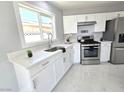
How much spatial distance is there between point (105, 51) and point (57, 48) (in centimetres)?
212

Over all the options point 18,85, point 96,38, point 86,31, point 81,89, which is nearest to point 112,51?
point 96,38

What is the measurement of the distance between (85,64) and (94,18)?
6.59 ft

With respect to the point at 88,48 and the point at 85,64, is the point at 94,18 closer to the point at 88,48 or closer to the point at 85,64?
the point at 88,48

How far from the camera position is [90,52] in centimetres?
354

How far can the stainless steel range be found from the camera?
347 centimetres

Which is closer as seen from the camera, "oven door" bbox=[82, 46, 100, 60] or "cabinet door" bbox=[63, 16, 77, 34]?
"oven door" bbox=[82, 46, 100, 60]

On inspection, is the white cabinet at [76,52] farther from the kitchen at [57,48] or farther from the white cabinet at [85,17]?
the white cabinet at [85,17]

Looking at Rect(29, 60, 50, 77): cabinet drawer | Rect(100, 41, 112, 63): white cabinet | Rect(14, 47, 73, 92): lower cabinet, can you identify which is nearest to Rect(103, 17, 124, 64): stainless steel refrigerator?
Rect(100, 41, 112, 63): white cabinet

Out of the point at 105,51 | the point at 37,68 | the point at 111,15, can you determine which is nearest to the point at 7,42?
the point at 37,68

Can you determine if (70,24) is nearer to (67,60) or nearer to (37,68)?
(67,60)

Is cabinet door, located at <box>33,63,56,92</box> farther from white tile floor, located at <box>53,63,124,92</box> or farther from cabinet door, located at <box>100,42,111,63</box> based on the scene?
cabinet door, located at <box>100,42,111,63</box>

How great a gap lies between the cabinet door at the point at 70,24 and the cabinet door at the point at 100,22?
37.1 inches

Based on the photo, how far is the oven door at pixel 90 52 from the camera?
3486mm

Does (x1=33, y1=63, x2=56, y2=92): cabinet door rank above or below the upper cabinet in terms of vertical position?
below
